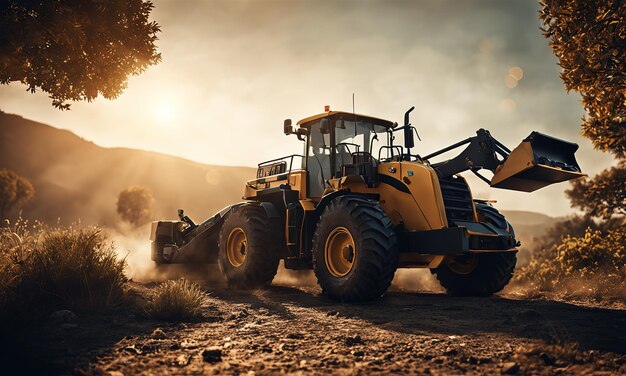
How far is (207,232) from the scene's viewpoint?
479 inches

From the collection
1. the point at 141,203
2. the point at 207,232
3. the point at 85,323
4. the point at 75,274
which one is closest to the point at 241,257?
the point at 207,232

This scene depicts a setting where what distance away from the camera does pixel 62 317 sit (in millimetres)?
5980

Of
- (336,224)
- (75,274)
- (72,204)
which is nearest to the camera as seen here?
(75,274)

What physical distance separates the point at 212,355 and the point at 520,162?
20.1ft

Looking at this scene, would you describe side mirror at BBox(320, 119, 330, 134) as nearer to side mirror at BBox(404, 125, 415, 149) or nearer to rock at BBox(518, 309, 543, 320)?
side mirror at BBox(404, 125, 415, 149)

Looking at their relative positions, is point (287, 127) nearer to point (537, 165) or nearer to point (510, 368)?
point (537, 165)

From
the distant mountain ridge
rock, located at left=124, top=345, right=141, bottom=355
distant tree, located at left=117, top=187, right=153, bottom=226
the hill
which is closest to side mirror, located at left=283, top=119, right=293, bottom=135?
rock, located at left=124, top=345, right=141, bottom=355

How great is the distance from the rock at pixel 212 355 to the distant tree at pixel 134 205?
2395 inches

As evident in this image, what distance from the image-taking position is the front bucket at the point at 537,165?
8125 millimetres

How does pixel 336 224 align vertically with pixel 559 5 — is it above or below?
below

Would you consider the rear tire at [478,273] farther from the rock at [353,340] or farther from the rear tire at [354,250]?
the rock at [353,340]

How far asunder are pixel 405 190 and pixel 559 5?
197 inches

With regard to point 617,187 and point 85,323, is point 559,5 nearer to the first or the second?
point 617,187

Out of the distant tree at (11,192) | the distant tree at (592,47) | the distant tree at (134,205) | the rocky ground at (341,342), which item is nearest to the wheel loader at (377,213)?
the rocky ground at (341,342)
